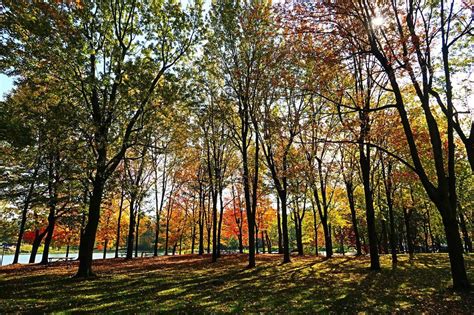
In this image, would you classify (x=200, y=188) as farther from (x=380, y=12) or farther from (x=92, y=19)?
(x=380, y=12)

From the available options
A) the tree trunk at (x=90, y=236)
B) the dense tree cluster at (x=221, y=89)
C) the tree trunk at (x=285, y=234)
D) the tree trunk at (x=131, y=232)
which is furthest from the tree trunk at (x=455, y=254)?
the tree trunk at (x=131, y=232)

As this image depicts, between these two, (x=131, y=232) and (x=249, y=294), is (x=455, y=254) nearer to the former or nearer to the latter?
(x=249, y=294)

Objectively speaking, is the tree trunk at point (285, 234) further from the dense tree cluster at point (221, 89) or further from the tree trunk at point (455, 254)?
the tree trunk at point (455, 254)

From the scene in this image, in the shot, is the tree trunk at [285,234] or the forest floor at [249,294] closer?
the forest floor at [249,294]

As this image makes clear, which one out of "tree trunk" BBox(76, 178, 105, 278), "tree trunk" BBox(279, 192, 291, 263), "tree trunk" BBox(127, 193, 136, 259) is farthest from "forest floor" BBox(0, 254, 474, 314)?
"tree trunk" BBox(127, 193, 136, 259)

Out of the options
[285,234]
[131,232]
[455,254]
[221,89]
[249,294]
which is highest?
[221,89]

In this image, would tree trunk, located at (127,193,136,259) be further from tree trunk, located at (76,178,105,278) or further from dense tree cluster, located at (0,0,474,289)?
tree trunk, located at (76,178,105,278)

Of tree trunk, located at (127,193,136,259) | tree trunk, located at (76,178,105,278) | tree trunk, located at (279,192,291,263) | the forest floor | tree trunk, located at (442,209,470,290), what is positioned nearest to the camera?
the forest floor

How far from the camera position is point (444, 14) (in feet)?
41.0

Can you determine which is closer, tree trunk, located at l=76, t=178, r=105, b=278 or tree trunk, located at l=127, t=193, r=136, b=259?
tree trunk, located at l=76, t=178, r=105, b=278

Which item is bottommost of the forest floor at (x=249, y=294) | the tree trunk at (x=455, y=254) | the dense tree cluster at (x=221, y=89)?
the forest floor at (x=249, y=294)

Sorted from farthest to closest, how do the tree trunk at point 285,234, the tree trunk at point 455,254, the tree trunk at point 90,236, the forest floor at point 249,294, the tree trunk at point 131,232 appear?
the tree trunk at point 131,232 → the tree trunk at point 285,234 → the tree trunk at point 90,236 → the tree trunk at point 455,254 → the forest floor at point 249,294

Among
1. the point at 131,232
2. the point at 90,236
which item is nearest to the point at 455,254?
the point at 90,236

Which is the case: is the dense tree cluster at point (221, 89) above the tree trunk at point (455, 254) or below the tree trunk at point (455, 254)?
above
